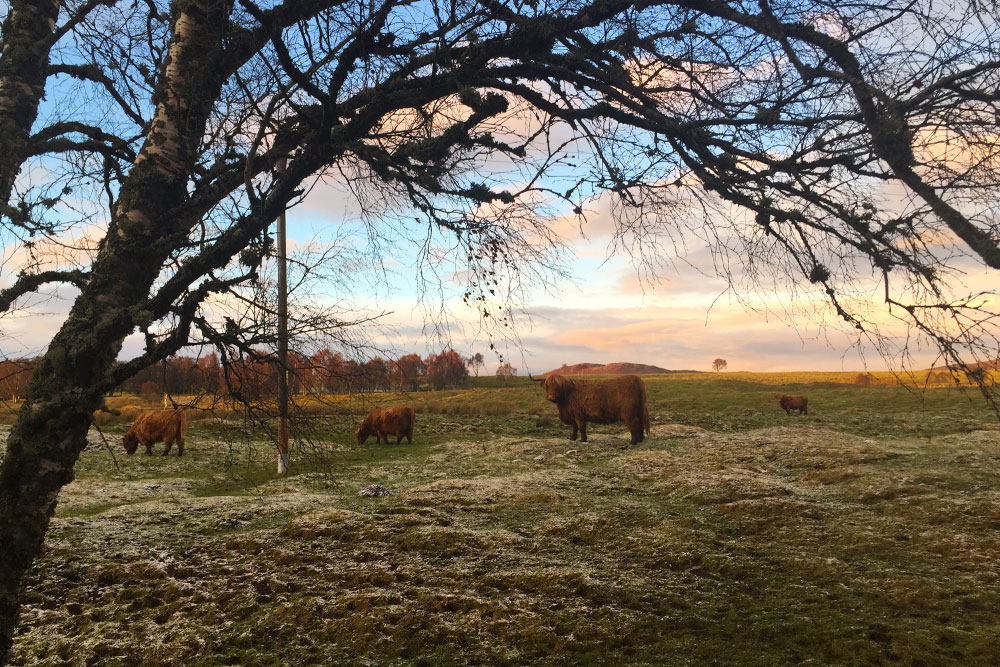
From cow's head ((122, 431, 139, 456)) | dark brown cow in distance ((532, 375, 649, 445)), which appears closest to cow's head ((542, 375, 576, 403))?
dark brown cow in distance ((532, 375, 649, 445))

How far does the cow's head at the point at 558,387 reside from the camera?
2036cm

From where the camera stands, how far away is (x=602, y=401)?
19.9 meters

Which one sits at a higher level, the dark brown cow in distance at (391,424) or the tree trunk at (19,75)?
the tree trunk at (19,75)

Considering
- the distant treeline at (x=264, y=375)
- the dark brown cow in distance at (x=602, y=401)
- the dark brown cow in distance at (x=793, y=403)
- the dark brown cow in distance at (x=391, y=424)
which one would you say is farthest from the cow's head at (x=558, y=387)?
the distant treeline at (x=264, y=375)

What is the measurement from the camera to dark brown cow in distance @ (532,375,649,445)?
1948 centimetres

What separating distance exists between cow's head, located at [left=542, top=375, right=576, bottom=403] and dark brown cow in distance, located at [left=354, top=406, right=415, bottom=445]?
5517 millimetres

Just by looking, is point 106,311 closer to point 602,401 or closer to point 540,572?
point 540,572

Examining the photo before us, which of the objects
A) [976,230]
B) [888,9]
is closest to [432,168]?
[888,9]

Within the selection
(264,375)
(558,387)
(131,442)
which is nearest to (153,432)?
(131,442)

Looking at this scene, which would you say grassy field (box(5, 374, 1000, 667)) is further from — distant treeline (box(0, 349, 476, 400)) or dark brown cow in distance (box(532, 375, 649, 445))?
dark brown cow in distance (box(532, 375, 649, 445))

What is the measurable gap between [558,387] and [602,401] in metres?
1.70

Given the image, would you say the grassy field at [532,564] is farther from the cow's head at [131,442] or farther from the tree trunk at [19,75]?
the cow's head at [131,442]

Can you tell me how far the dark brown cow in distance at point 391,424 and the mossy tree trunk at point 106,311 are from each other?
16.7m

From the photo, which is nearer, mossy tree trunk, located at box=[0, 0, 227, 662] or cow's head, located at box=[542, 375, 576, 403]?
mossy tree trunk, located at box=[0, 0, 227, 662]
